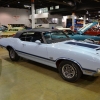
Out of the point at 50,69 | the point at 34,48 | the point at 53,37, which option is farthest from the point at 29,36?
the point at 50,69

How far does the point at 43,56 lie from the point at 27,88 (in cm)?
105

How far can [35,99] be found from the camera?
2.54m

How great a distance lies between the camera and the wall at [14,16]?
75.5 feet

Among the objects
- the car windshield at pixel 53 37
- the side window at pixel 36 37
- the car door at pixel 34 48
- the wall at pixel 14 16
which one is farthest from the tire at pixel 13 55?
the wall at pixel 14 16

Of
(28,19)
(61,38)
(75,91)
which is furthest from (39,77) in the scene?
(28,19)

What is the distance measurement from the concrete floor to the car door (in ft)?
1.51

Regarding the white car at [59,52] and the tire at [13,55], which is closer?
the white car at [59,52]

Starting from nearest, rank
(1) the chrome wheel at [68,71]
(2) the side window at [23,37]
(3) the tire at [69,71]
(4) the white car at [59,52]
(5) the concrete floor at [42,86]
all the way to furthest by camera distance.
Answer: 1. (5) the concrete floor at [42,86]
2. (4) the white car at [59,52]
3. (3) the tire at [69,71]
4. (1) the chrome wheel at [68,71]
5. (2) the side window at [23,37]

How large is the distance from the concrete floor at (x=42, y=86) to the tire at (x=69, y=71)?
0.45 ft

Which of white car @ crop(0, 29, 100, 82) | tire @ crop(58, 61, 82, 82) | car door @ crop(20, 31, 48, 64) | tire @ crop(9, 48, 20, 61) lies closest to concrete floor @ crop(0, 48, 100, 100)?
tire @ crop(58, 61, 82, 82)

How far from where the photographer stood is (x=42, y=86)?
3.07 m

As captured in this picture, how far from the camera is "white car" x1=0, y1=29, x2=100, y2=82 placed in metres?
2.84

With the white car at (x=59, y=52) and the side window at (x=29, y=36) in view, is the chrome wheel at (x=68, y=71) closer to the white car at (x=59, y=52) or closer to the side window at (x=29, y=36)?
the white car at (x=59, y=52)

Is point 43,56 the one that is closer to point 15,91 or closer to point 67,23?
point 15,91
